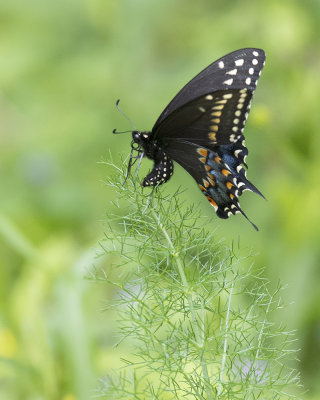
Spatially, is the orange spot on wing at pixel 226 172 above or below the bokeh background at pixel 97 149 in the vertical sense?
below

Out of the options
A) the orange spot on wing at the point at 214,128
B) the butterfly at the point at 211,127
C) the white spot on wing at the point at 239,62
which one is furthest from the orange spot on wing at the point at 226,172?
the white spot on wing at the point at 239,62

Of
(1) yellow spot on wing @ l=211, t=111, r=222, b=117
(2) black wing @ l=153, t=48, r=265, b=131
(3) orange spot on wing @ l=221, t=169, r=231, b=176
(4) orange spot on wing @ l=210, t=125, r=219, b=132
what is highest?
(2) black wing @ l=153, t=48, r=265, b=131

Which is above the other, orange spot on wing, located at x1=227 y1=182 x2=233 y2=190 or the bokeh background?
the bokeh background

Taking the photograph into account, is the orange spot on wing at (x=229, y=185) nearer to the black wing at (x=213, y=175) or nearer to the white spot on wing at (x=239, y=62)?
the black wing at (x=213, y=175)

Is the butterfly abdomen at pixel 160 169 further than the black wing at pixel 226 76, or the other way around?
the black wing at pixel 226 76

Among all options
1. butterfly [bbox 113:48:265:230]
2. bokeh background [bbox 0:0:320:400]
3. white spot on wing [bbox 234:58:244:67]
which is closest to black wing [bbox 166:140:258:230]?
butterfly [bbox 113:48:265:230]

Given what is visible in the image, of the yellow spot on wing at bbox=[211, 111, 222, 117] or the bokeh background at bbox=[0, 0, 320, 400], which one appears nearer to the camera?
the yellow spot on wing at bbox=[211, 111, 222, 117]

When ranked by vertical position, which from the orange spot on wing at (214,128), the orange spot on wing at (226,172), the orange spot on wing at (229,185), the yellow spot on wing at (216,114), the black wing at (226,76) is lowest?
the orange spot on wing at (229,185)

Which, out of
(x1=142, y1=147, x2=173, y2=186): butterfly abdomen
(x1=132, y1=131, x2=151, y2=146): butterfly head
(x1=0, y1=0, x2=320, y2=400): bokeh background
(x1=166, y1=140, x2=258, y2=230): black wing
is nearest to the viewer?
(x1=142, y1=147, x2=173, y2=186): butterfly abdomen

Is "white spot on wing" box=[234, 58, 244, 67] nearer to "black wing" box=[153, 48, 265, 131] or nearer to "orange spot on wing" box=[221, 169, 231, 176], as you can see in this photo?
"black wing" box=[153, 48, 265, 131]
